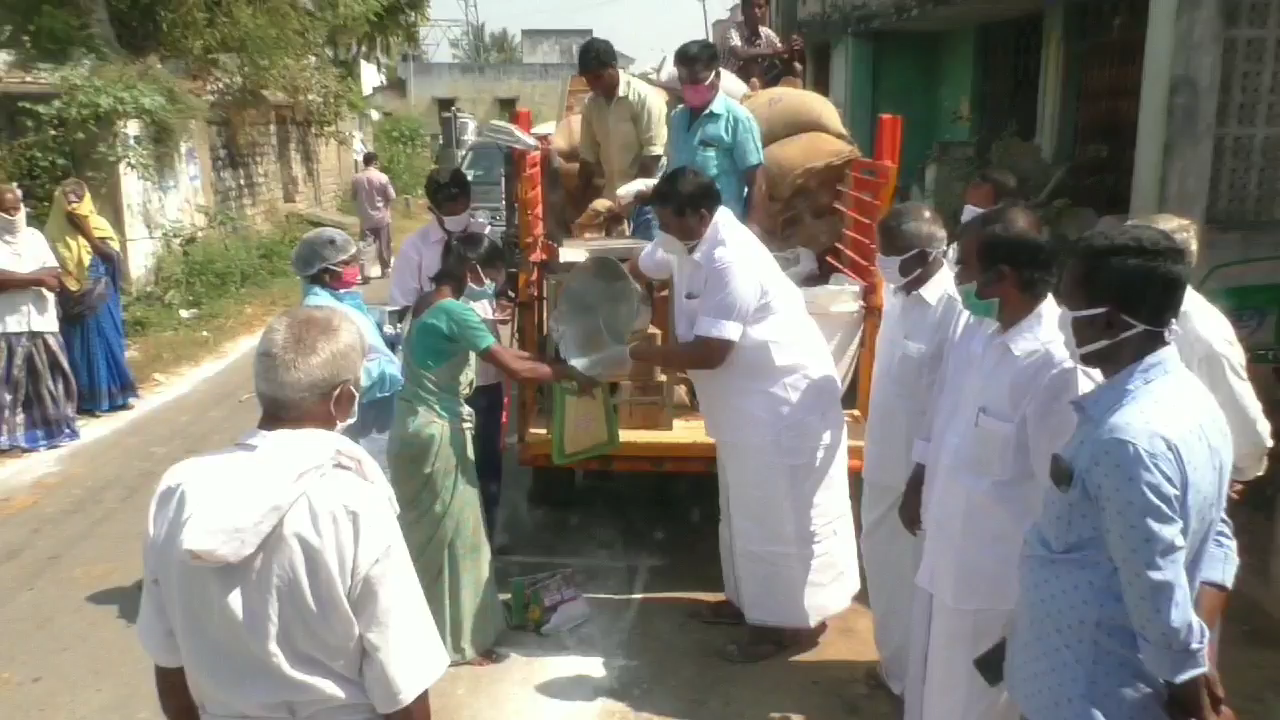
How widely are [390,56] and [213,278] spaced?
13.4 metres

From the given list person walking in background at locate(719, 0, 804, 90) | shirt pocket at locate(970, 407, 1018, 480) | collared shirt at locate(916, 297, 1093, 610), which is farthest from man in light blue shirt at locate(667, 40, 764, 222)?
person walking in background at locate(719, 0, 804, 90)

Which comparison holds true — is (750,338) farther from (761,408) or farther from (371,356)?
(371,356)

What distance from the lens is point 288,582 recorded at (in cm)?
181

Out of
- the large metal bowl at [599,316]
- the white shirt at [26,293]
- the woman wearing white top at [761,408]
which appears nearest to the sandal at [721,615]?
the woman wearing white top at [761,408]

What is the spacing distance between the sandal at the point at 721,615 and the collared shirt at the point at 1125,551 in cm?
225

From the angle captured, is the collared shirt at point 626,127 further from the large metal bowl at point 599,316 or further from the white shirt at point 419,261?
the large metal bowl at point 599,316

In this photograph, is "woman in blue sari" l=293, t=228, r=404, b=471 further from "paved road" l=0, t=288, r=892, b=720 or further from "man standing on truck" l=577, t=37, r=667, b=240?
"man standing on truck" l=577, t=37, r=667, b=240

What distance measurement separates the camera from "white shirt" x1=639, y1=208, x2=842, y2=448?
384 cm

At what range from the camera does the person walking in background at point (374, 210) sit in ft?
46.9

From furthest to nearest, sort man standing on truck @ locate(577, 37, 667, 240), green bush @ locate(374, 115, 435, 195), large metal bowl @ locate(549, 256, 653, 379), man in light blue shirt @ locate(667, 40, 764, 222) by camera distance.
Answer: green bush @ locate(374, 115, 435, 195), man standing on truck @ locate(577, 37, 667, 240), man in light blue shirt @ locate(667, 40, 764, 222), large metal bowl @ locate(549, 256, 653, 379)

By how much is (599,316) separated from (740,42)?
5.91 m

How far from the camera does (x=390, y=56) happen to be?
24.3 m

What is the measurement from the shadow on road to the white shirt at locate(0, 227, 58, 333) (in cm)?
267

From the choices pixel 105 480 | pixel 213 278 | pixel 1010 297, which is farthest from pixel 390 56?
pixel 1010 297
